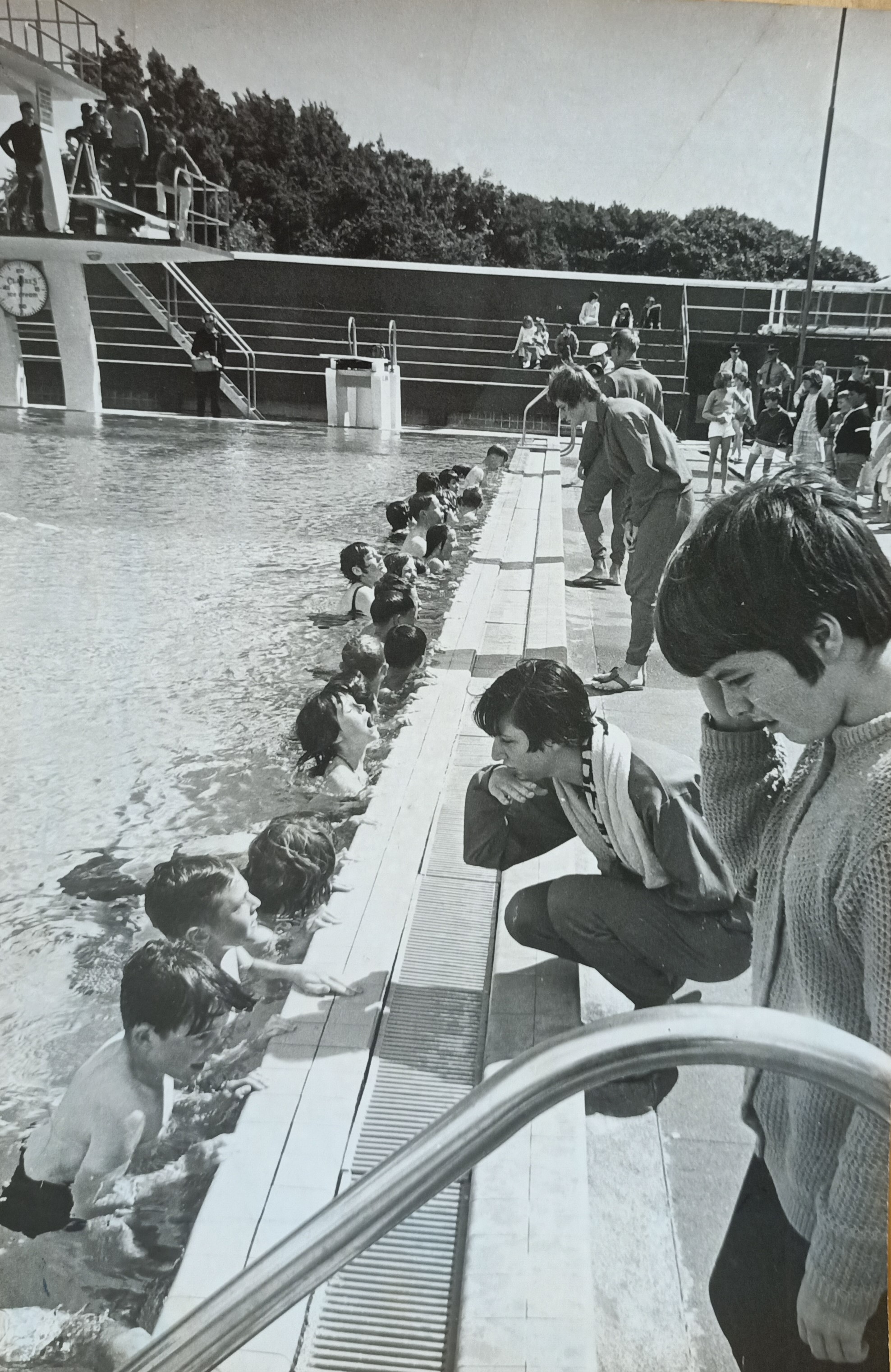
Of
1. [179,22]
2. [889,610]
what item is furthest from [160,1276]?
[179,22]

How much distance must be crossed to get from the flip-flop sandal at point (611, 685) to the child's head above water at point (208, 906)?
77cm

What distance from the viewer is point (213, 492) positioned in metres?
2.11

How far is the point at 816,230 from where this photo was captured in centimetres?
161

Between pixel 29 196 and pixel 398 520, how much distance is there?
1116mm

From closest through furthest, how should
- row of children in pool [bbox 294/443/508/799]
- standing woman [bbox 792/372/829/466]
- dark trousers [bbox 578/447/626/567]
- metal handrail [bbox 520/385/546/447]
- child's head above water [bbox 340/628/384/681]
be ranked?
1. standing woman [bbox 792/372/829/466]
2. metal handrail [bbox 520/385/546/447]
3. dark trousers [bbox 578/447/626/567]
4. row of children in pool [bbox 294/443/508/799]
5. child's head above water [bbox 340/628/384/681]

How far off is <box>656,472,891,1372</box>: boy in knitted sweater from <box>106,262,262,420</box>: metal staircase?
40.1 inches

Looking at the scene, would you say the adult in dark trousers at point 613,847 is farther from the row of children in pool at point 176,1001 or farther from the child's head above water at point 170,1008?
the child's head above water at point 170,1008

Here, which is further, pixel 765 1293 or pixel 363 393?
pixel 363 393

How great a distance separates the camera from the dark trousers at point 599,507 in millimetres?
1936

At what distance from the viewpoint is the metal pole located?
60.5 inches

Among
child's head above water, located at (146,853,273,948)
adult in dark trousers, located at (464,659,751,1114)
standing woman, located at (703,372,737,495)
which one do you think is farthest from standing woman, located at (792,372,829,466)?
child's head above water, located at (146,853,273,948)

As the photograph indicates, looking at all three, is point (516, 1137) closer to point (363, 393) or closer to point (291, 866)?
point (291, 866)

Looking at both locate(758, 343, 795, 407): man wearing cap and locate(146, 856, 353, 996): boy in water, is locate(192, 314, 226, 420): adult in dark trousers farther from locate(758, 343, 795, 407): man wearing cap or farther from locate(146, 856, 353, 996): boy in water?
locate(758, 343, 795, 407): man wearing cap

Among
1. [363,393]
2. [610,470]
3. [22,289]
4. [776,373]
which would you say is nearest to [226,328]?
[363,393]
